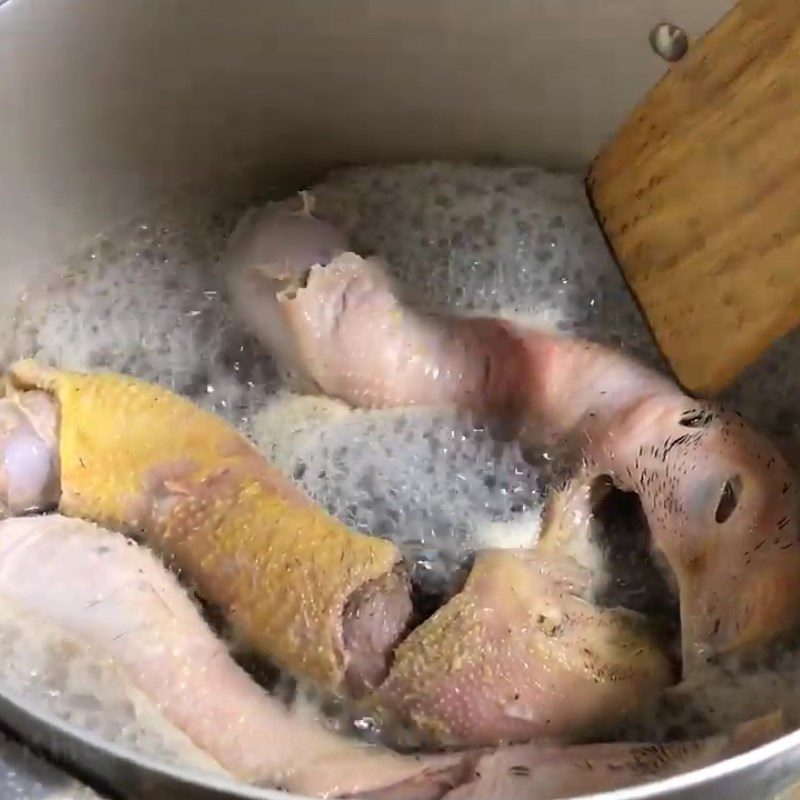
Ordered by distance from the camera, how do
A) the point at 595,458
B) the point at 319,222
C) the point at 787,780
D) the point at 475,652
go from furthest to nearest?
the point at 319,222 → the point at 595,458 → the point at 475,652 → the point at 787,780

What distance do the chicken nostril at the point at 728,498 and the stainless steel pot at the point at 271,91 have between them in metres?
0.34

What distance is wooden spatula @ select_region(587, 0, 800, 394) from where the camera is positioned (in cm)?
60

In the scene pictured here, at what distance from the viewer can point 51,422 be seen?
0.65 m

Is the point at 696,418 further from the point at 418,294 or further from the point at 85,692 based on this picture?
the point at 85,692

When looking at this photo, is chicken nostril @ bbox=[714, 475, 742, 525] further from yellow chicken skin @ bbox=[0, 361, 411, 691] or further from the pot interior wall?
the pot interior wall

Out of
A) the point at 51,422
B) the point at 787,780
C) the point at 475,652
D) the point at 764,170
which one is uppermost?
the point at 764,170

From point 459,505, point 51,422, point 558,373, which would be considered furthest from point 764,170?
point 51,422

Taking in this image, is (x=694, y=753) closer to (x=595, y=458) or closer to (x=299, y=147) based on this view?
(x=595, y=458)

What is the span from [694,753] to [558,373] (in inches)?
11.5

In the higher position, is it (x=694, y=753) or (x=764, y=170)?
(x=764, y=170)

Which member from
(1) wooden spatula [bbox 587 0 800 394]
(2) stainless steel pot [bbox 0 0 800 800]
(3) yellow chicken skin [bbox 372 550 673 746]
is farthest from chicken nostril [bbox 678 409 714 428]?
(2) stainless steel pot [bbox 0 0 800 800]

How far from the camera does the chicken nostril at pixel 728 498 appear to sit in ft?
2.03

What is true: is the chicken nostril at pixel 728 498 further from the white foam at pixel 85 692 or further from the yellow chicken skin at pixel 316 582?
the white foam at pixel 85 692

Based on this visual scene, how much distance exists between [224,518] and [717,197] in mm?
353
